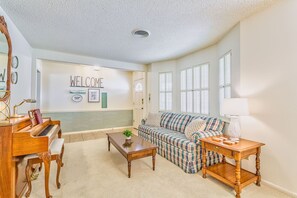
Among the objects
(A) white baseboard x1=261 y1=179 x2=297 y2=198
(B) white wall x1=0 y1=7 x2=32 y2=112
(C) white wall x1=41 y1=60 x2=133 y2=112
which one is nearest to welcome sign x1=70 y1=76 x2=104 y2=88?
(C) white wall x1=41 y1=60 x2=133 y2=112

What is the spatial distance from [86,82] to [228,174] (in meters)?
5.15

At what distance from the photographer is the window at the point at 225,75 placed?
279 cm

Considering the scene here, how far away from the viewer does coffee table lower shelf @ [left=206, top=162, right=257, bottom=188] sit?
1889mm

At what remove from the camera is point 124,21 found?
2344mm

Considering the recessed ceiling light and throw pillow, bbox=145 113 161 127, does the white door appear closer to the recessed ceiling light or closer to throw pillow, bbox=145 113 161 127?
throw pillow, bbox=145 113 161 127

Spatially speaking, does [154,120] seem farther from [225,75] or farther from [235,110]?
[235,110]

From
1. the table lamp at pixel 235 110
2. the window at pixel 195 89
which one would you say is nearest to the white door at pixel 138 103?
the window at pixel 195 89

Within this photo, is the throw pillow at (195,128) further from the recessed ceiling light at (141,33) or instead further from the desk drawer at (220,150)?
the recessed ceiling light at (141,33)

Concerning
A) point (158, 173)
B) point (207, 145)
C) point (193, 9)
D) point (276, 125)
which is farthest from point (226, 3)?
point (158, 173)

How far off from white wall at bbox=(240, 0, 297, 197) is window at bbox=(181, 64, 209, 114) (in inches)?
52.5

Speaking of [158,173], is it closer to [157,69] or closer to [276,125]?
[276,125]

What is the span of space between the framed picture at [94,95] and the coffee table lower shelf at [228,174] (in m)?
4.62

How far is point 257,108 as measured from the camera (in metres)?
2.16

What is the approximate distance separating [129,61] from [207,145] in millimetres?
3589
